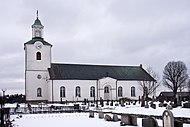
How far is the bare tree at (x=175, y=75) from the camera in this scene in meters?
70.1

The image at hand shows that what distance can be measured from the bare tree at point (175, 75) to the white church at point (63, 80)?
12.7 metres

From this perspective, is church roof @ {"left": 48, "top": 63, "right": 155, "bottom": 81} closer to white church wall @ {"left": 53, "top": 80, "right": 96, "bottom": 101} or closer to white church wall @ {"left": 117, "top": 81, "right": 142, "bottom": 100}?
white church wall @ {"left": 53, "top": 80, "right": 96, "bottom": 101}

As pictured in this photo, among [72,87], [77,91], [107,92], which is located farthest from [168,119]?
[107,92]

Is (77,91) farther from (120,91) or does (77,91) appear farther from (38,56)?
(38,56)

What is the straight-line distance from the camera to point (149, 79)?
2505 inches

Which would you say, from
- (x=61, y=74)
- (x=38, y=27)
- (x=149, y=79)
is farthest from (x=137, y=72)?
(x=38, y=27)

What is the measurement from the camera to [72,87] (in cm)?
5609

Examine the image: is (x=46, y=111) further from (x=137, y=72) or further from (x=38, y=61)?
(x=137, y=72)

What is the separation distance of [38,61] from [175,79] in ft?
108

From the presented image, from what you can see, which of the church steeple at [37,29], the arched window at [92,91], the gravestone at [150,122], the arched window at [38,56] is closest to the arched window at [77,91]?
the arched window at [92,91]

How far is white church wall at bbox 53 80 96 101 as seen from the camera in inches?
2140

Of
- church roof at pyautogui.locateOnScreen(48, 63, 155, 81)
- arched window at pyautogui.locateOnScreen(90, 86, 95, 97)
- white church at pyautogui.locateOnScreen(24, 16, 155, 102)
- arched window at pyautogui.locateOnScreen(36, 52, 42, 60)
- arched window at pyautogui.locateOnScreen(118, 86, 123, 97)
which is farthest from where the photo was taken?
arched window at pyautogui.locateOnScreen(118, 86, 123, 97)

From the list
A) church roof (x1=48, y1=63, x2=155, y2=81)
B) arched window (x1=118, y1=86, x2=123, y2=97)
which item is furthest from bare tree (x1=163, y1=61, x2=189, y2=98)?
arched window (x1=118, y1=86, x2=123, y2=97)

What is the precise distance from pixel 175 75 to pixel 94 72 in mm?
21771
